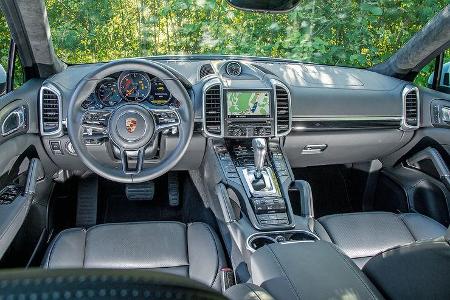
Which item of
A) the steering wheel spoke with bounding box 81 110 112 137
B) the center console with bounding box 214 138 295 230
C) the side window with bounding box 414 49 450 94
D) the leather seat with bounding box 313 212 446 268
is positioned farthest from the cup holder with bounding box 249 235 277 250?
the side window with bounding box 414 49 450 94

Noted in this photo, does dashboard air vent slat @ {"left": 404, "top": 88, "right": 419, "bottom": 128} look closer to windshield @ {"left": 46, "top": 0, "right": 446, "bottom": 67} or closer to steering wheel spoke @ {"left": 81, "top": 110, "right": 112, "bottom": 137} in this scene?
windshield @ {"left": 46, "top": 0, "right": 446, "bottom": 67}

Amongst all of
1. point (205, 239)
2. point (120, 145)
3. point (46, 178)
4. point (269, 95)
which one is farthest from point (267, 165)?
point (46, 178)

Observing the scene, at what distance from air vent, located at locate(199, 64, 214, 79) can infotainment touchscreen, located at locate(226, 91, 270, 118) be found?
9.7 inches

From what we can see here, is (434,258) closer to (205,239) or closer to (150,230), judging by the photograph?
(205,239)

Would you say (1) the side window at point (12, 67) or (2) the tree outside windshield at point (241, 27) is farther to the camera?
(2) the tree outside windshield at point (241, 27)

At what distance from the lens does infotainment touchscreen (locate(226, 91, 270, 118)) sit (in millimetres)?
3219

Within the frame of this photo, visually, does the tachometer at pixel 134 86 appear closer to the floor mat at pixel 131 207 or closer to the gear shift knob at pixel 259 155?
the gear shift knob at pixel 259 155

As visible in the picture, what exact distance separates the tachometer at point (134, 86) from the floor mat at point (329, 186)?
5.32 ft

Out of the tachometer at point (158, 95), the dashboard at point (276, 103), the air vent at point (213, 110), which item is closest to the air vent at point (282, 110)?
the dashboard at point (276, 103)

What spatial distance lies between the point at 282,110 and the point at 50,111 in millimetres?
1294

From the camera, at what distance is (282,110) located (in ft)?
10.9

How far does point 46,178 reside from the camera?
346cm

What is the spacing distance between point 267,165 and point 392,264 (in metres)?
1.52

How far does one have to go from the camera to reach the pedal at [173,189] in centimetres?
402
